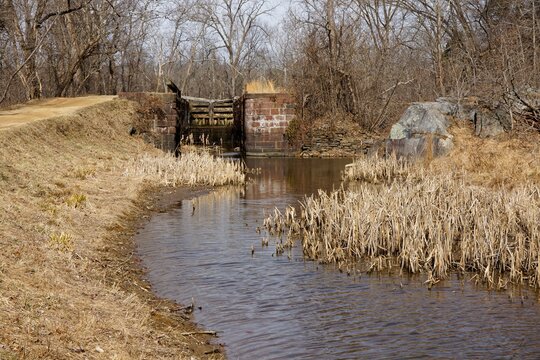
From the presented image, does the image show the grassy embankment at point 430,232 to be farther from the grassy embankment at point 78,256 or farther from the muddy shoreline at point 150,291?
the grassy embankment at point 78,256

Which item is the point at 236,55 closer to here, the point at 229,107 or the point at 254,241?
the point at 229,107

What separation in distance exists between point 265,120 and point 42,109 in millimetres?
10633

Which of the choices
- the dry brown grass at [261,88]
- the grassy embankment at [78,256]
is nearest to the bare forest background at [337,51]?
the dry brown grass at [261,88]

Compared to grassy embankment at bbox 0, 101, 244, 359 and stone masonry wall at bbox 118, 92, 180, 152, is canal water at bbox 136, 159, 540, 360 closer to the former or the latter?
grassy embankment at bbox 0, 101, 244, 359

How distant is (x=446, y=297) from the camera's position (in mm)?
8180

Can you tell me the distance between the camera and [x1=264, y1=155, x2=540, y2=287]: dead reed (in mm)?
9094

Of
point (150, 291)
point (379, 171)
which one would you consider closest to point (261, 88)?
point (379, 171)

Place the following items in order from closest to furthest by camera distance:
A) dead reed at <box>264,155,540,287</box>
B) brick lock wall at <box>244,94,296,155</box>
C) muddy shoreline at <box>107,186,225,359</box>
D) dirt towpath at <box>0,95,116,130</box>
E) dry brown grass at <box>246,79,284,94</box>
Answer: muddy shoreline at <box>107,186,225,359</box> < dead reed at <box>264,155,540,287</box> < dirt towpath at <box>0,95,116,130</box> < brick lock wall at <box>244,94,296,155</box> < dry brown grass at <box>246,79,284,94</box>

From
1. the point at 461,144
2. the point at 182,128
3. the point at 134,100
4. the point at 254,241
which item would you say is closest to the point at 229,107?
the point at 182,128

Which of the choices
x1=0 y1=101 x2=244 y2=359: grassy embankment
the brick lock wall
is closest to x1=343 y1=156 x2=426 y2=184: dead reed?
x1=0 y1=101 x2=244 y2=359: grassy embankment

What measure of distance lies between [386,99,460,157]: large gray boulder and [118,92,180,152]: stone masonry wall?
30.3 feet

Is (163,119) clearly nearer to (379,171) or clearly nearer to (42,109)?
(42,109)

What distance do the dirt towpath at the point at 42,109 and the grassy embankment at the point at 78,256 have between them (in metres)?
1.69

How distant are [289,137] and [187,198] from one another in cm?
1609
